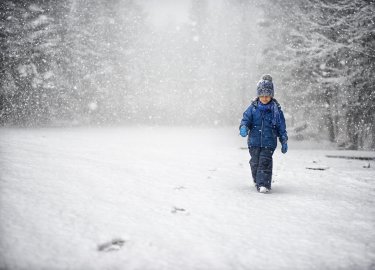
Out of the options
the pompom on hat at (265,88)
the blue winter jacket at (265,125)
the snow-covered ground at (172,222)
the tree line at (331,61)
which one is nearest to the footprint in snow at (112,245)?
the snow-covered ground at (172,222)

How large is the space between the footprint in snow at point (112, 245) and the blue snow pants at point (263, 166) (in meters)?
3.41

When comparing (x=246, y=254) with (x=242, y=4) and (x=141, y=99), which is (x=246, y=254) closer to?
(x=141, y=99)

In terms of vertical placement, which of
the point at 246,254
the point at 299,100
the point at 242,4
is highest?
the point at 242,4

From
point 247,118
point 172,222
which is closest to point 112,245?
point 172,222

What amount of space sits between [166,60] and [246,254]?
147ft

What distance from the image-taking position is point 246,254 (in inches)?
116

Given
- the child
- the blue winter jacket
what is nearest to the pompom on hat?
the child

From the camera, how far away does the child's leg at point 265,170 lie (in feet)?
19.1

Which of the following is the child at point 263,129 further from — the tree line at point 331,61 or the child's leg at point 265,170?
the tree line at point 331,61

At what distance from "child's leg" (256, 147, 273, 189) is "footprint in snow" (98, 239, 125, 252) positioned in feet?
11.2

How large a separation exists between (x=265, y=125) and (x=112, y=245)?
3.96 meters

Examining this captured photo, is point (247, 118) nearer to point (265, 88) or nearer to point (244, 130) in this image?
point (244, 130)

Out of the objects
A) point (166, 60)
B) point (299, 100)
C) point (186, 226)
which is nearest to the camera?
point (186, 226)

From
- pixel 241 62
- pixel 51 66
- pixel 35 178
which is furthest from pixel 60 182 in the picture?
pixel 241 62
